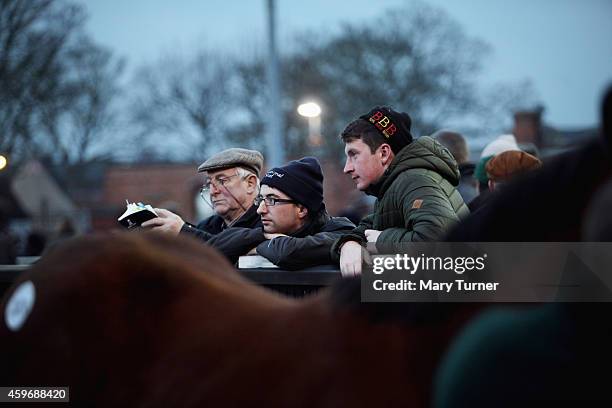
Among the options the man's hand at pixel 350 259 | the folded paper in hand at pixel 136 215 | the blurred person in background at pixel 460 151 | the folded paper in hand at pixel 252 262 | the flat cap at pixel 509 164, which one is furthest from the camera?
the blurred person in background at pixel 460 151

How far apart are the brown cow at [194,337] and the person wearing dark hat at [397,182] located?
137 centimetres

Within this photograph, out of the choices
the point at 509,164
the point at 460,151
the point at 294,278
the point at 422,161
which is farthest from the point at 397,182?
the point at 460,151

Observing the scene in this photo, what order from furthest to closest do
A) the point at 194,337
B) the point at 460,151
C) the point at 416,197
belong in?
the point at 460,151
the point at 416,197
the point at 194,337

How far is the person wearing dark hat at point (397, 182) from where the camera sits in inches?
162

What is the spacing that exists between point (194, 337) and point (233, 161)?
11.4 feet

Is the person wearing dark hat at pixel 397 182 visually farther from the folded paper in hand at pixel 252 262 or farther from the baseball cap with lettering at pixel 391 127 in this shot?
the folded paper in hand at pixel 252 262

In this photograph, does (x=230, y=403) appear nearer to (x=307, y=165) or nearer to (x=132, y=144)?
(x=307, y=165)

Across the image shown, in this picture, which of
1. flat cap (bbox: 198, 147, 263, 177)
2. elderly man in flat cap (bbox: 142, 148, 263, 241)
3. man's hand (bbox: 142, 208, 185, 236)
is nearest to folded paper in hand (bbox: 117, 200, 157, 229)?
man's hand (bbox: 142, 208, 185, 236)

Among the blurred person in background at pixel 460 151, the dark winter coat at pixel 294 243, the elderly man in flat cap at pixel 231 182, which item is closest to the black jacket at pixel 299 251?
the dark winter coat at pixel 294 243

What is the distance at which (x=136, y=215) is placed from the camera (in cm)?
511

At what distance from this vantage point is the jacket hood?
4504mm

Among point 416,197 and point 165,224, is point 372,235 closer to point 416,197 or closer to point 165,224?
point 416,197

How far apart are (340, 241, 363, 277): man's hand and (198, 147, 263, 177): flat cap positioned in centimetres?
195

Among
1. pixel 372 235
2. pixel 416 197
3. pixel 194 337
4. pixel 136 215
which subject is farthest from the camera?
pixel 136 215
